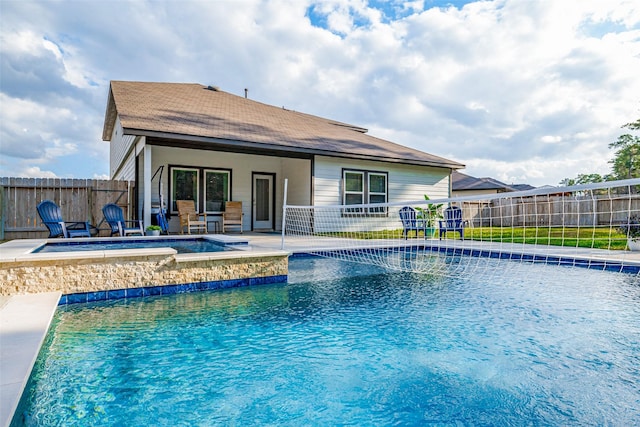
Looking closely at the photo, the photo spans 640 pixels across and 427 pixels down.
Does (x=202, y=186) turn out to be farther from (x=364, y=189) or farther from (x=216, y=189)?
(x=364, y=189)

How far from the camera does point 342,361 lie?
292 cm

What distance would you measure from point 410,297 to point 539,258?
4.46m

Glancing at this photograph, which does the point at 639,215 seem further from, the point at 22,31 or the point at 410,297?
the point at 22,31

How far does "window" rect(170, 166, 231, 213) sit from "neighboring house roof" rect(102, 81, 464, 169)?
6.11 ft

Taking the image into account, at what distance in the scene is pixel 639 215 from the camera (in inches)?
433

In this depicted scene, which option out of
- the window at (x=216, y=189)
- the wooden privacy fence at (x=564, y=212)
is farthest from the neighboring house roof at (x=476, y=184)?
the window at (x=216, y=189)

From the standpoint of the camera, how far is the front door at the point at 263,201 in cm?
1331

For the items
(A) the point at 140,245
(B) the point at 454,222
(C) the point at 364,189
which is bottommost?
(A) the point at 140,245

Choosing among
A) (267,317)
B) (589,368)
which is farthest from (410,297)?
(589,368)

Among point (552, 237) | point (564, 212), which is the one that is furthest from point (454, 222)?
point (564, 212)

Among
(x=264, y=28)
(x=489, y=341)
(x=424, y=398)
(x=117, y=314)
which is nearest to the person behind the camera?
(x=424, y=398)

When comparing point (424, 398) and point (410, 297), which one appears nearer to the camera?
point (424, 398)

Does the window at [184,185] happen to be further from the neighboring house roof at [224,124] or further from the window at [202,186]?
the neighboring house roof at [224,124]

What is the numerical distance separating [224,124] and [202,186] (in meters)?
2.32
